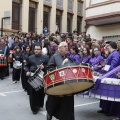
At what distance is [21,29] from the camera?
23.9 m

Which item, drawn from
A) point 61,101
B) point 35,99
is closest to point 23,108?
point 35,99

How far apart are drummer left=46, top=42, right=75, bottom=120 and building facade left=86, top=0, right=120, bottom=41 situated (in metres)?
10.9

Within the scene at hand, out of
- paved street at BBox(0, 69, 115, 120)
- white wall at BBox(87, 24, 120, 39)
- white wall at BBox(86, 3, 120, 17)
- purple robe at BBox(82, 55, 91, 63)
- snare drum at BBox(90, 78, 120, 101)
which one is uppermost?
white wall at BBox(86, 3, 120, 17)

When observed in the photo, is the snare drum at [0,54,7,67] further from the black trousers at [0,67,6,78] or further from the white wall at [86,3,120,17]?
the white wall at [86,3,120,17]

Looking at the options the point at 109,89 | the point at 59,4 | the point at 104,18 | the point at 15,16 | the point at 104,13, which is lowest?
the point at 109,89

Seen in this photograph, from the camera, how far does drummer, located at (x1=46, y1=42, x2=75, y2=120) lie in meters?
5.84

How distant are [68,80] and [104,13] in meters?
12.6

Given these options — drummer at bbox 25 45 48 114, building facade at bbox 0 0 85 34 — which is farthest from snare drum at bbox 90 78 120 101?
building facade at bbox 0 0 85 34

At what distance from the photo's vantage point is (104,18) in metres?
17.2

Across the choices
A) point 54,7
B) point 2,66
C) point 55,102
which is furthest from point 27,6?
point 55,102

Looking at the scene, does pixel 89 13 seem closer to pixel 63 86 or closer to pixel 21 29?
pixel 21 29

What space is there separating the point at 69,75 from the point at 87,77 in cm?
33

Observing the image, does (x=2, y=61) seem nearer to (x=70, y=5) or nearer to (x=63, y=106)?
(x=63, y=106)

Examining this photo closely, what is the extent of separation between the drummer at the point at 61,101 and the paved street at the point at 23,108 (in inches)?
46.0
